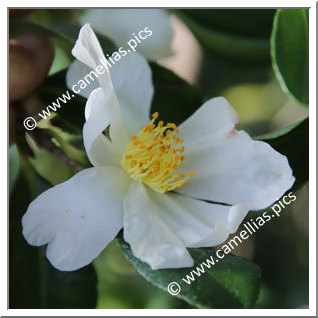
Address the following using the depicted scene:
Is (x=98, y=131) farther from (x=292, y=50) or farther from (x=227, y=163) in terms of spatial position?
(x=292, y=50)

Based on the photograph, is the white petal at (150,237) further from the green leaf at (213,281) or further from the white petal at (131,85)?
the white petal at (131,85)

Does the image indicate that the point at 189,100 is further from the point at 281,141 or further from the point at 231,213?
the point at 231,213

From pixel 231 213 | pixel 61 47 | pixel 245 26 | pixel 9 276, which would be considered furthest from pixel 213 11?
pixel 9 276

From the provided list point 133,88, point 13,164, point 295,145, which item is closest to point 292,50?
point 295,145

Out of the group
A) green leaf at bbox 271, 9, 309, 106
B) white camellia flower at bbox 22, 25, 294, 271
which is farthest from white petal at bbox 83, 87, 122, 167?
green leaf at bbox 271, 9, 309, 106

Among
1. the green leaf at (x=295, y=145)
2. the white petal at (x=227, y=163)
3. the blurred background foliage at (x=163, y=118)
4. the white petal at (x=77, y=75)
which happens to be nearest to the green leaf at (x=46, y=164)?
the blurred background foliage at (x=163, y=118)

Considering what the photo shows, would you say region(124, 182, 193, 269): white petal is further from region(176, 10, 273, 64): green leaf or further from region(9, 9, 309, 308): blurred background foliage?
region(176, 10, 273, 64): green leaf
